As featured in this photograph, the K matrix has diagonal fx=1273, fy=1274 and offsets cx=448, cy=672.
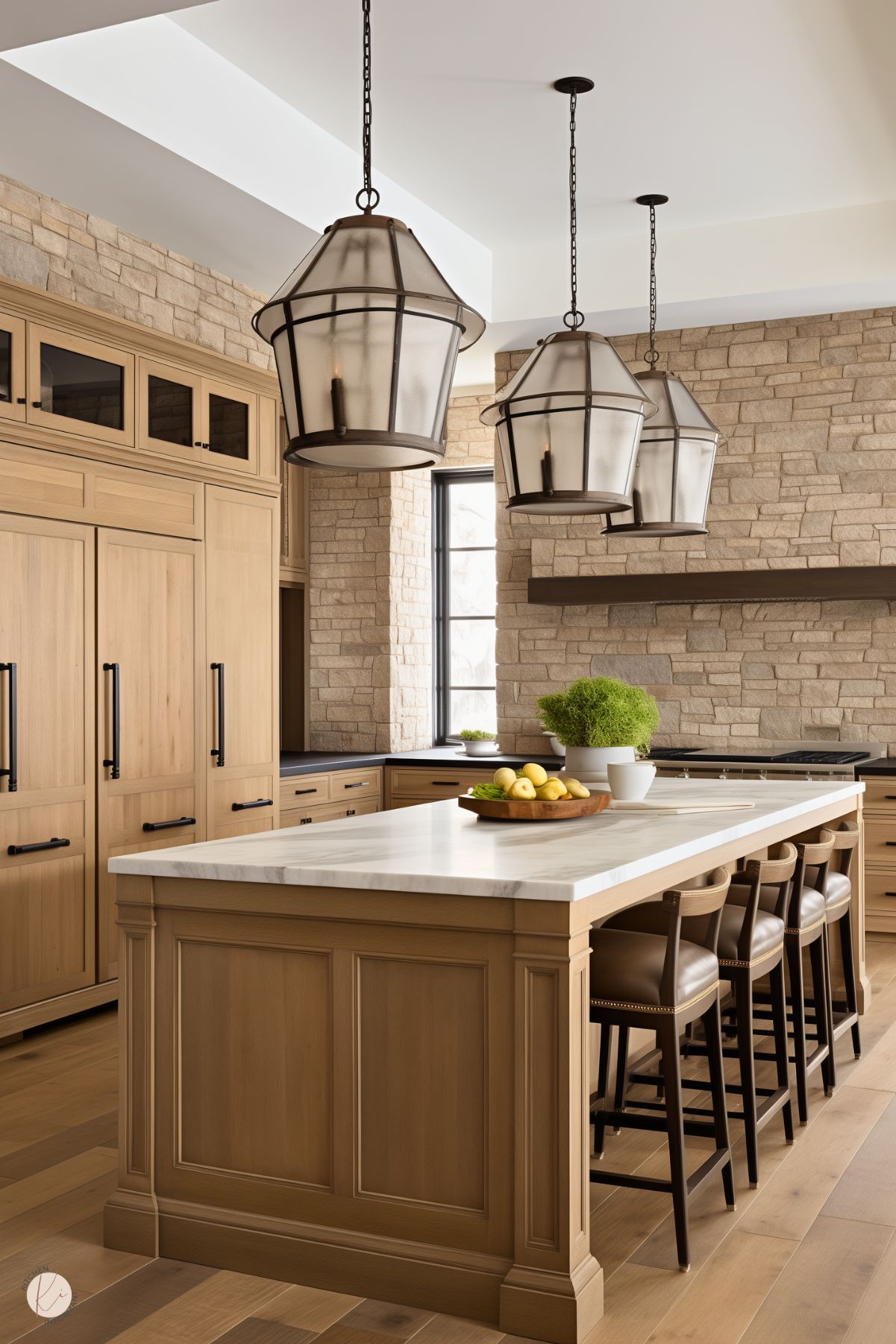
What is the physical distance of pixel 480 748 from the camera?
747cm

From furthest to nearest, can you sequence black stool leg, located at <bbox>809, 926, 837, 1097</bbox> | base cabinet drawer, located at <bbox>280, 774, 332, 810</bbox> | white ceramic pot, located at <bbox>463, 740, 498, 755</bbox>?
white ceramic pot, located at <bbox>463, 740, 498, 755</bbox>
base cabinet drawer, located at <bbox>280, 774, 332, 810</bbox>
black stool leg, located at <bbox>809, 926, 837, 1097</bbox>

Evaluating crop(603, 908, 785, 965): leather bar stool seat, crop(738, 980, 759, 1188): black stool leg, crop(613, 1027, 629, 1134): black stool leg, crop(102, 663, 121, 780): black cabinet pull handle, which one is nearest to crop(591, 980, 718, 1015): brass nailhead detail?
crop(738, 980, 759, 1188): black stool leg

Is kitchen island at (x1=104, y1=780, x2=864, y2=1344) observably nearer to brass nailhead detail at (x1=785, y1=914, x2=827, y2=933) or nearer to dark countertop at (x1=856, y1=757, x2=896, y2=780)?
brass nailhead detail at (x1=785, y1=914, x2=827, y2=933)

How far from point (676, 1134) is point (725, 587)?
443 centimetres

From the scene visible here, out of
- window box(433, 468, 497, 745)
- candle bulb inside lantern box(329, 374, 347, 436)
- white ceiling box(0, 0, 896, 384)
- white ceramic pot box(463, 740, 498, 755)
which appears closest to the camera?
candle bulb inside lantern box(329, 374, 347, 436)

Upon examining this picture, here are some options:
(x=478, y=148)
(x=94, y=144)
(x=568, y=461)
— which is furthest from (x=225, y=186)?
(x=568, y=461)

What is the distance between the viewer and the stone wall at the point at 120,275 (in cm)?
488

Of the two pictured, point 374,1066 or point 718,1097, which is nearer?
point 374,1066

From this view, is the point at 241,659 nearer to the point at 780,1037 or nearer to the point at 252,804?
the point at 252,804

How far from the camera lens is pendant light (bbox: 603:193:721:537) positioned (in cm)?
419

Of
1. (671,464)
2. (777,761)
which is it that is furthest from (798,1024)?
(777,761)

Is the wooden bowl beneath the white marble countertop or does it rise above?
above

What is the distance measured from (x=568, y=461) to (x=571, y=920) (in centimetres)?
131

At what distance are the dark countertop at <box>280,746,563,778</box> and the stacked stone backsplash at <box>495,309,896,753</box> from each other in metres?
0.74
